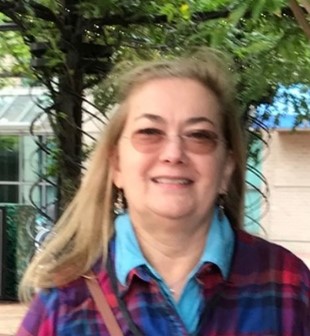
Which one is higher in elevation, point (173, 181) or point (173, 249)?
point (173, 181)

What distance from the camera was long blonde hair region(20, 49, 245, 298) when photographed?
222cm

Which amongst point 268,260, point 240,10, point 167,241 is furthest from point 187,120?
point 240,10

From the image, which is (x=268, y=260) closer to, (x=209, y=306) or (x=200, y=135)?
(x=209, y=306)

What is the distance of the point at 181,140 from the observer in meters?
2.10

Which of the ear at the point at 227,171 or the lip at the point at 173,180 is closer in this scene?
the lip at the point at 173,180

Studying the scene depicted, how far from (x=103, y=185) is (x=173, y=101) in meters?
0.30

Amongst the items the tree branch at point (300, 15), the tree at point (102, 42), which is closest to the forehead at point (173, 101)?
the tree branch at point (300, 15)

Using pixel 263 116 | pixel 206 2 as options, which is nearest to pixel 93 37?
pixel 206 2

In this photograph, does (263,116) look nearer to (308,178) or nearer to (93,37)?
(93,37)

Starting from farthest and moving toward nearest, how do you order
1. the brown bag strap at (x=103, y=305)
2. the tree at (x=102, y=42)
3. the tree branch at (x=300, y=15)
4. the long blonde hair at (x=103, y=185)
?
the tree at (x=102, y=42) → the tree branch at (x=300, y=15) → the long blonde hair at (x=103, y=185) → the brown bag strap at (x=103, y=305)

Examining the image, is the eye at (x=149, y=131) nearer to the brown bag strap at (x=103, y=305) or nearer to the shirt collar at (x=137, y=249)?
the shirt collar at (x=137, y=249)

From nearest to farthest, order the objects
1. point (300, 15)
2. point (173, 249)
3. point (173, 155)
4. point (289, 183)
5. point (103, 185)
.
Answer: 1. point (173, 155)
2. point (173, 249)
3. point (103, 185)
4. point (300, 15)
5. point (289, 183)

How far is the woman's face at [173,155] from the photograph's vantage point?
2088 millimetres

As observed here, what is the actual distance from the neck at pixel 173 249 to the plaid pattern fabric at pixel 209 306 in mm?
40
